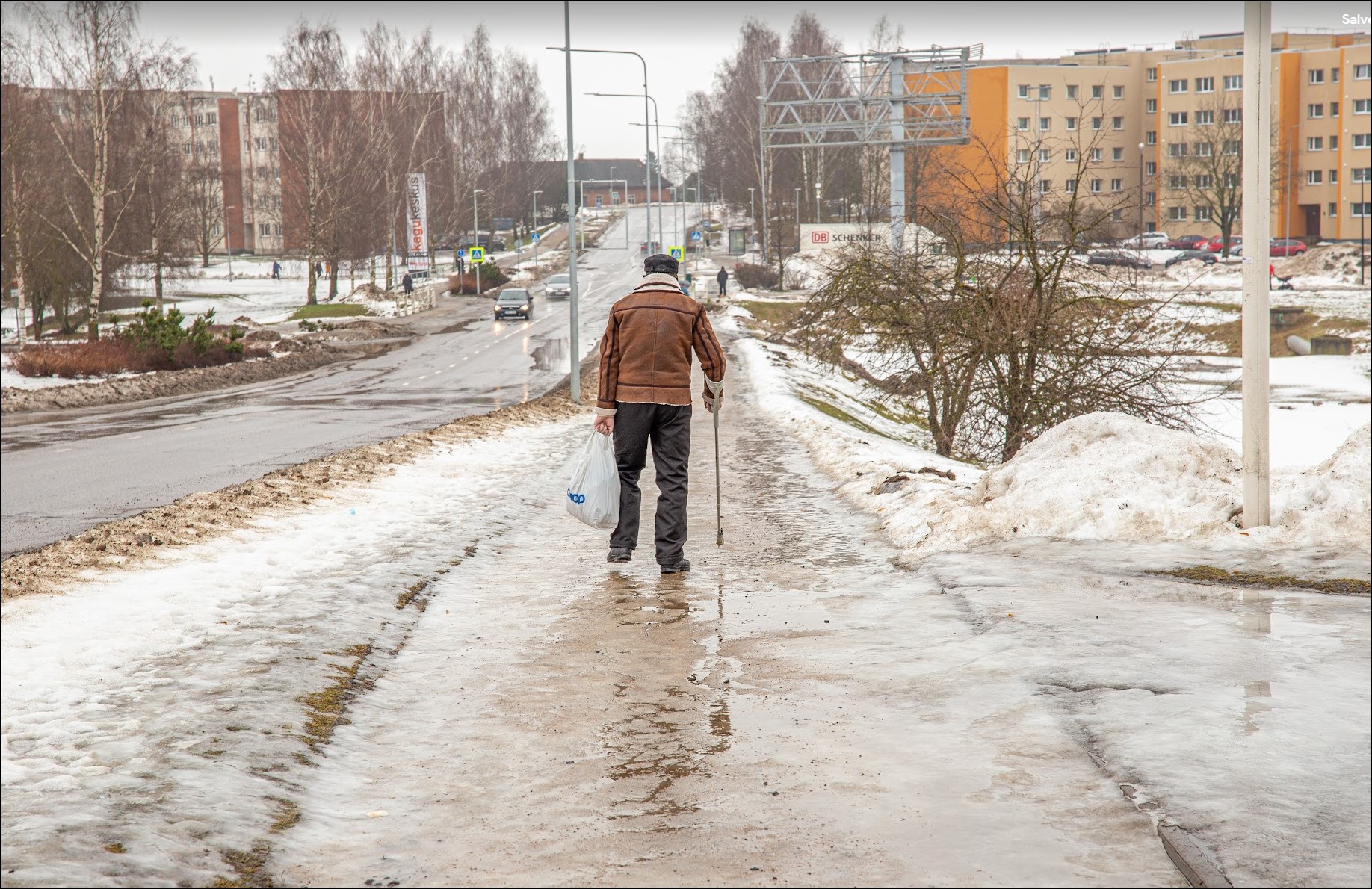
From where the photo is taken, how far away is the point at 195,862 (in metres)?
3.49

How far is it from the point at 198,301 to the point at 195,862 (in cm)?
6559

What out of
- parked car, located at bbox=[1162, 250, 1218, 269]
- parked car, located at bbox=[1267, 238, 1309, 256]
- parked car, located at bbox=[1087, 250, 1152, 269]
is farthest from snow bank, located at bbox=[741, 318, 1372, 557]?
parked car, located at bbox=[1267, 238, 1309, 256]

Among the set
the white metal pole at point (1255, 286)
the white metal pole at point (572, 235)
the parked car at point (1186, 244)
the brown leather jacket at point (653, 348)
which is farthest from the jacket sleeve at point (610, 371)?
the parked car at point (1186, 244)

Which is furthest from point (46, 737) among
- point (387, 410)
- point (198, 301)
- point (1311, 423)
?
point (198, 301)

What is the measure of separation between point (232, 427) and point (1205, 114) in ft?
270

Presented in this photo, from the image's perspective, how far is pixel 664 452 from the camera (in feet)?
25.3

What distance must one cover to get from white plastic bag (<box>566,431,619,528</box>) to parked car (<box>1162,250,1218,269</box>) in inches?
2549

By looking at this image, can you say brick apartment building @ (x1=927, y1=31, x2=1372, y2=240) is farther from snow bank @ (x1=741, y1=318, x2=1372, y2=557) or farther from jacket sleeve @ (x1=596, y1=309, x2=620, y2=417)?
jacket sleeve @ (x1=596, y1=309, x2=620, y2=417)

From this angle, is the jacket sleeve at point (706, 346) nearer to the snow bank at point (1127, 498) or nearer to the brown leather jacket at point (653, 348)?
the brown leather jacket at point (653, 348)

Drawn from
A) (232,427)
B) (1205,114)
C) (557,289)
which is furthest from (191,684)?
(1205,114)

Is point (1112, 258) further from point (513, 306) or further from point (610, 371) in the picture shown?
point (513, 306)

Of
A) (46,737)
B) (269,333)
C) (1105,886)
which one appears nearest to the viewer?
(1105,886)

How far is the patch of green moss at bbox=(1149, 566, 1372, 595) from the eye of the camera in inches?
231

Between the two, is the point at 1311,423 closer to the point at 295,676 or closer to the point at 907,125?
the point at 907,125
